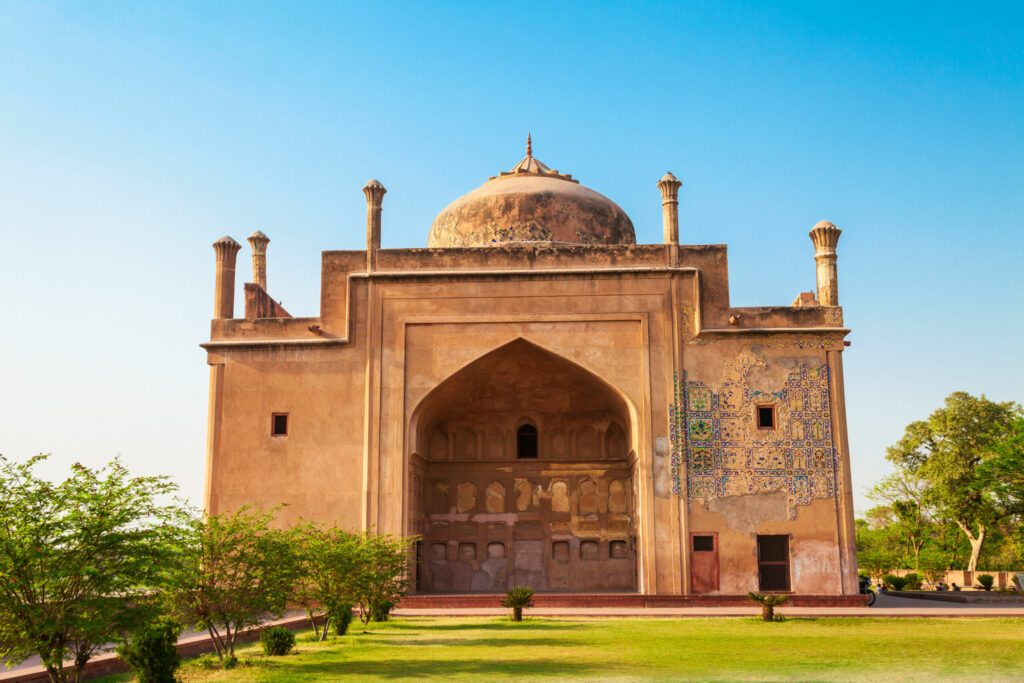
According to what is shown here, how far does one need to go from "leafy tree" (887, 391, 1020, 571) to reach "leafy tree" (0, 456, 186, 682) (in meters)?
21.8

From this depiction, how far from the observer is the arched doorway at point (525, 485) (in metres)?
20.2

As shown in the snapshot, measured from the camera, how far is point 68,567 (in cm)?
777

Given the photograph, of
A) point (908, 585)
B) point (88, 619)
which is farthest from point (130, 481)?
Answer: point (908, 585)

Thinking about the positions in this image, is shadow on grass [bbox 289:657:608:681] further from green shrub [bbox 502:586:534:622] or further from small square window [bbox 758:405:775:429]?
small square window [bbox 758:405:775:429]

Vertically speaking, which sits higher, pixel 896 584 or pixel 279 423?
pixel 279 423

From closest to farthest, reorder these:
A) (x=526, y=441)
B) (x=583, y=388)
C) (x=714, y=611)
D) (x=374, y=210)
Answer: (x=714, y=611), (x=374, y=210), (x=583, y=388), (x=526, y=441)

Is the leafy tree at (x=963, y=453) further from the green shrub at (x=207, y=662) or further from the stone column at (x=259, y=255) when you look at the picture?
the green shrub at (x=207, y=662)

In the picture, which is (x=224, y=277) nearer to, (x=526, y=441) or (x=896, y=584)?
(x=526, y=441)

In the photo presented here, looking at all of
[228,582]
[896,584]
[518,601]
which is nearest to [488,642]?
[518,601]

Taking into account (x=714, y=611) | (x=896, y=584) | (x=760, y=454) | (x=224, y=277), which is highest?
(x=224, y=277)

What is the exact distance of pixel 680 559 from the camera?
1761 centimetres

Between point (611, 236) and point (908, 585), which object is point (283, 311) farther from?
point (908, 585)

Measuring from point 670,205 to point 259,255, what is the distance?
27.5 feet

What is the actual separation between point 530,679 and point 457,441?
13.1 metres
